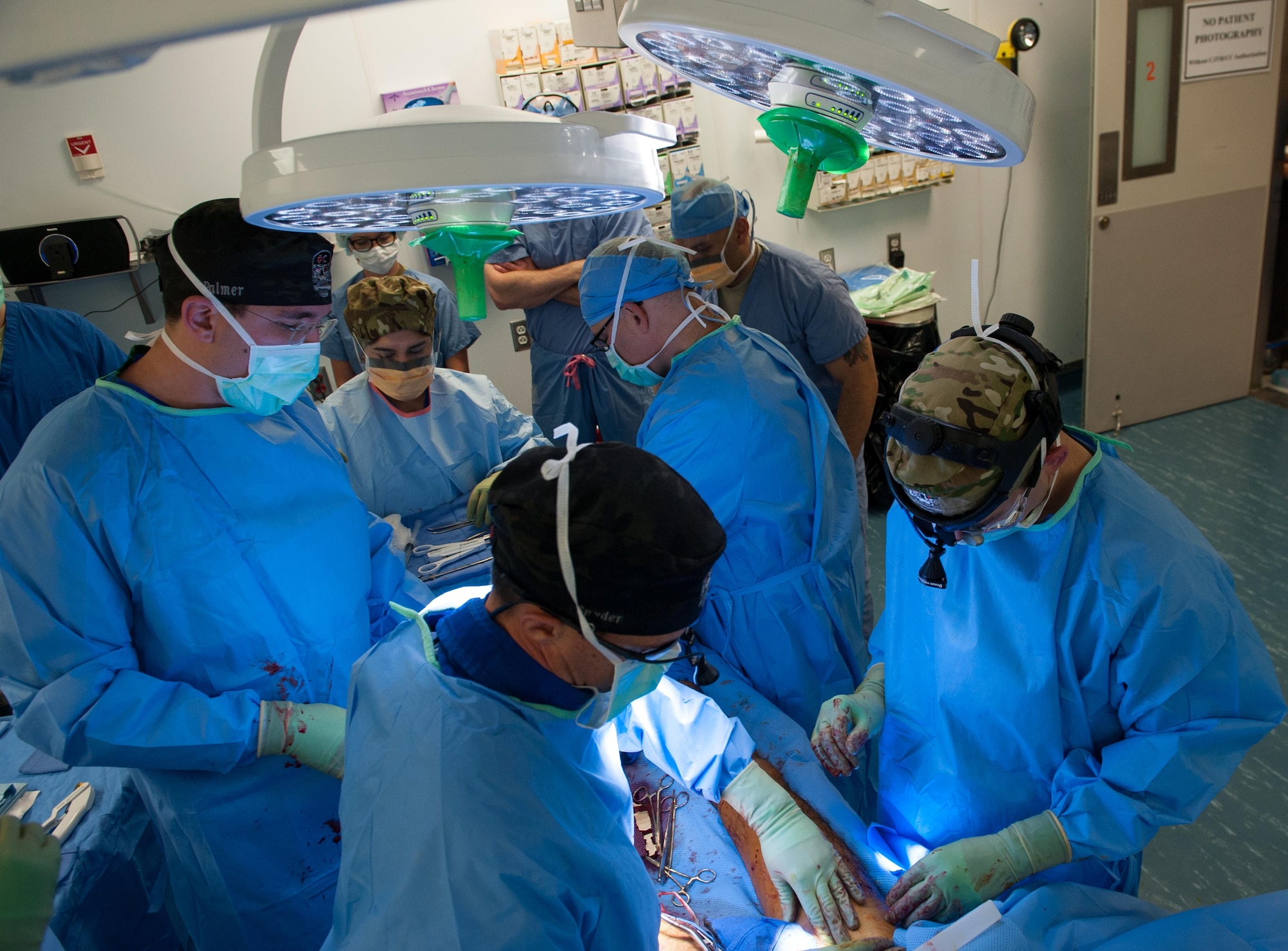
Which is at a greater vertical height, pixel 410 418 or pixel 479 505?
pixel 410 418

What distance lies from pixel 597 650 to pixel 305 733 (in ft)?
2.42

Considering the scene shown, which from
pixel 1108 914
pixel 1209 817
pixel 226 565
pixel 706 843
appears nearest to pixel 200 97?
pixel 226 565

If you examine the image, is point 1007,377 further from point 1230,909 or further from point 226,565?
point 226,565

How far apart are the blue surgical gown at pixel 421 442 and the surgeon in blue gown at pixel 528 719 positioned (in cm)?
152

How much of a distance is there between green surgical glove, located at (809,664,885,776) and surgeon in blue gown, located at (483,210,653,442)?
5.89 feet

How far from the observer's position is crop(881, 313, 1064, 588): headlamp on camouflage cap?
1.14 meters

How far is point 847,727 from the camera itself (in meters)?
1.54

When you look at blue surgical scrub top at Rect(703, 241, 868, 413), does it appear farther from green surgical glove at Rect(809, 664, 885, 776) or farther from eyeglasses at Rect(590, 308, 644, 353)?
green surgical glove at Rect(809, 664, 885, 776)

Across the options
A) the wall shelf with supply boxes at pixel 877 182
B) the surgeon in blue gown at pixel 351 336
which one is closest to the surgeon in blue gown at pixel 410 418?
the surgeon in blue gown at pixel 351 336

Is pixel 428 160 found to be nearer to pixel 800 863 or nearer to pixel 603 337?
pixel 800 863

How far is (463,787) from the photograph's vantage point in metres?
0.91

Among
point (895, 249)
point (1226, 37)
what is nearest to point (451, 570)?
point (895, 249)

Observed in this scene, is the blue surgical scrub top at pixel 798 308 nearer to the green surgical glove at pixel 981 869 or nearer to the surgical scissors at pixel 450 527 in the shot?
the surgical scissors at pixel 450 527

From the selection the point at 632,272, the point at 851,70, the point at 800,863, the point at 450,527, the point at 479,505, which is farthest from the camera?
the point at 450,527
